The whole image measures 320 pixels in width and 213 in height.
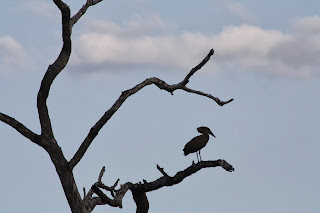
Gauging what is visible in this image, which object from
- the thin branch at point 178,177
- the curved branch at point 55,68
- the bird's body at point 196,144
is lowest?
the thin branch at point 178,177

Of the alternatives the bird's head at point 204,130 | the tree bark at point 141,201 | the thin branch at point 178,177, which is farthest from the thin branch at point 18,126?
the bird's head at point 204,130

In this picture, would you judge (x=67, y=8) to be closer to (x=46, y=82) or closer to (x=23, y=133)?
(x=46, y=82)

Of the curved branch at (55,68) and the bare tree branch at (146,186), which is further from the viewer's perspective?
the bare tree branch at (146,186)

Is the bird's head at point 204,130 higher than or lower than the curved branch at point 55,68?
lower

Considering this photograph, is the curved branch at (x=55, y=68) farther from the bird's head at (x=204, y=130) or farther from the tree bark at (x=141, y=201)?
the bird's head at (x=204, y=130)

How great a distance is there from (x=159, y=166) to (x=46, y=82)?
2.98 meters

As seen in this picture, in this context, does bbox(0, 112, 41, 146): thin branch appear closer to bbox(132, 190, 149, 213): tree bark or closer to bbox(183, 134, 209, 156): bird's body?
bbox(132, 190, 149, 213): tree bark

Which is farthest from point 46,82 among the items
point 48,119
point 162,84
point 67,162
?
point 162,84

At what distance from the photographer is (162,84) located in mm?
14758

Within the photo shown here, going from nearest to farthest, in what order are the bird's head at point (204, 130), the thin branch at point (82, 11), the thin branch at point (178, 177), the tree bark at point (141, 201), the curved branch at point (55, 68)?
the curved branch at point (55, 68) < the thin branch at point (178, 177) < the thin branch at point (82, 11) < the bird's head at point (204, 130) < the tree bark at point (141, 201)

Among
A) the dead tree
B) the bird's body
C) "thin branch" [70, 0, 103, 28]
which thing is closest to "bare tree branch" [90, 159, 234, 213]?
the dead tree

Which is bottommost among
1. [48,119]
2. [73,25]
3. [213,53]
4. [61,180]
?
[61,180]

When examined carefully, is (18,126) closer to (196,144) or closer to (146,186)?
(146,186)

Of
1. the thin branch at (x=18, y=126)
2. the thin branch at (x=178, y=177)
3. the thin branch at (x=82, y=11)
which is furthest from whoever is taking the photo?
the thin branch at (x=82, y=11)
